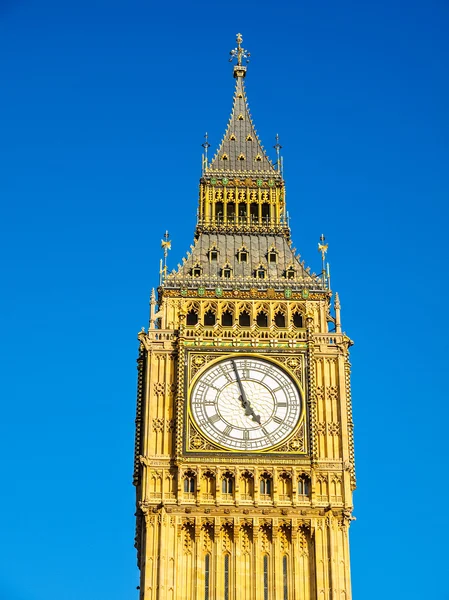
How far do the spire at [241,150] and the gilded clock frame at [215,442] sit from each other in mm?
10196

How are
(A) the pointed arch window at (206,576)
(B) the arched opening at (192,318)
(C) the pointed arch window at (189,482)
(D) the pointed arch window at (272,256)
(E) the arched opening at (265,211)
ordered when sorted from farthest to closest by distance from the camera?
(E) the arched opening at (265,211) < (D) the pointed arch window at (272,256) < (B) the arched opening at (192,318) < (C) the pointed arch window at (189,482) < (A) the pointed arch window at (206,576)

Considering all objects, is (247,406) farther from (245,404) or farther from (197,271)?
(197,271)

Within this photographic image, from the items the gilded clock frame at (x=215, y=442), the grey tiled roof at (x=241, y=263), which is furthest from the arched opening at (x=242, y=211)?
the gilded clock frame at (x=215, y=442)

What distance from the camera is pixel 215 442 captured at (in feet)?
174

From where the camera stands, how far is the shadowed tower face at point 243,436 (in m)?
51.5

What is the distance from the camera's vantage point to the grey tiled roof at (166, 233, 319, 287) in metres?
57.7

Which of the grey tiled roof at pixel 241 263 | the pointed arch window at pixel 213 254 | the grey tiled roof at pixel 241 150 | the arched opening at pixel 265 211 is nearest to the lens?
the grey tiled roof at pixel 241 263

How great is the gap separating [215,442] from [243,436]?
99 centimetres

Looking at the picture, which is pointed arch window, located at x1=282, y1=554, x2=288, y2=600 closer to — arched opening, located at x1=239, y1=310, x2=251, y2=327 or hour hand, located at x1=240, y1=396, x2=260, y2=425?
hour hand, located at x1=240, y1=396, x2=260, y2=425

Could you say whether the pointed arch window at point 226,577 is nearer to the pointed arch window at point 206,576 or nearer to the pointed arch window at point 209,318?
the pointed arch window at point 206,576

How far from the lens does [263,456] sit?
5291cm

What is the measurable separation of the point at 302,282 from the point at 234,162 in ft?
25.0

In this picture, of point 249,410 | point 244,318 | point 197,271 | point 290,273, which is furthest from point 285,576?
point 197,271

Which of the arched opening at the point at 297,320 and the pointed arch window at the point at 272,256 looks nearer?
the arched opening at the point at 297,320
